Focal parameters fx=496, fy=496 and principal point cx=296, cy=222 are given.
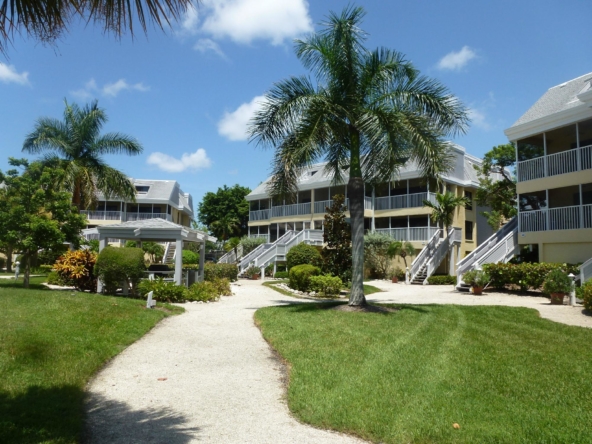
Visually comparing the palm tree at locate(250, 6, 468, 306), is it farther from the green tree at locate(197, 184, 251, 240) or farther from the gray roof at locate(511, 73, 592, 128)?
the green tree at locate(197, 184, 251, 240)

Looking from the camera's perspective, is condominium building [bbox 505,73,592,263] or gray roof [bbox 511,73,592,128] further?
gray roof [bbox 511,73,592,128]

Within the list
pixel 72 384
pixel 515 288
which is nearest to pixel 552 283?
pixel 515 288

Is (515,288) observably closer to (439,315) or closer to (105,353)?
(439,315)

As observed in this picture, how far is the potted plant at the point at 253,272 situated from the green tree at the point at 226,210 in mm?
25974

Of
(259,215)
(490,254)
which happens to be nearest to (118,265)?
(490,254)

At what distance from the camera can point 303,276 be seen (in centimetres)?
2064

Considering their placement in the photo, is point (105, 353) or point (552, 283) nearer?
point (105, 353)

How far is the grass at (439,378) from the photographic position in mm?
4781

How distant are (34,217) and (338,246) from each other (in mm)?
11623

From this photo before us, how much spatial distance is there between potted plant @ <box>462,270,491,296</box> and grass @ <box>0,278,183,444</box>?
485 inches

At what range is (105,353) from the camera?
7.89 m

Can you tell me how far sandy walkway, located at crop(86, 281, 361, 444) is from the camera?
15.4ft

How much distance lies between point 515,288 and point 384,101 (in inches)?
443

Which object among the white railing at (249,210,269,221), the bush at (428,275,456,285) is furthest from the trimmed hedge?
the white railing at (249,210,269,221)
